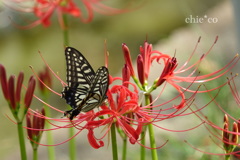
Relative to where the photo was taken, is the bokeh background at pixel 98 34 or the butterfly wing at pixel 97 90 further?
the bokeh background at pixel 98 34

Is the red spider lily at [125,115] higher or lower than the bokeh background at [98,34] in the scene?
lower

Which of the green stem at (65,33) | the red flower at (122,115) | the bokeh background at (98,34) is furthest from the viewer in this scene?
the bokeh background at (98,34)

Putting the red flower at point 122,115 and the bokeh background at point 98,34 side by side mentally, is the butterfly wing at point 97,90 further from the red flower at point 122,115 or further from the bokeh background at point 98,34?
the bokeh background at point 98,34

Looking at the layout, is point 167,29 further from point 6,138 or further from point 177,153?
point 177,153

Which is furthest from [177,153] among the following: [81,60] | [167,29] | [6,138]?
[167,29]

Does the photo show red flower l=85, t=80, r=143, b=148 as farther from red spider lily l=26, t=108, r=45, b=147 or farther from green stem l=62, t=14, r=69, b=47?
green stem l=62, t=14, r=69, b=47

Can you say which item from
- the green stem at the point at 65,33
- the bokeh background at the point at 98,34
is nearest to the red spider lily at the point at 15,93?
the green stem at the point at 65,33

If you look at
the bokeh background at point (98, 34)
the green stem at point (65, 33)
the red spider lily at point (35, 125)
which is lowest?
the red spider lily at point (35, 125)
